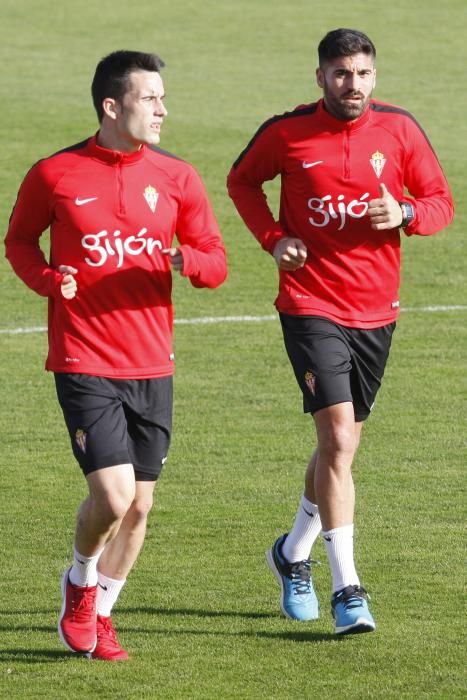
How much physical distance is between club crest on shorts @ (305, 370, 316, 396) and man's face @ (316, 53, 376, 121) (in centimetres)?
113

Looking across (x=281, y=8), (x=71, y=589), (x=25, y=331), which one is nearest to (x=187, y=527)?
(x=71, y=589)

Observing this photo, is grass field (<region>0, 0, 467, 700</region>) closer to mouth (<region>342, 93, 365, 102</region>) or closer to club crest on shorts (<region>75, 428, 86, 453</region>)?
club crest on shorts (<region>75, 428, 86, 453</region>)

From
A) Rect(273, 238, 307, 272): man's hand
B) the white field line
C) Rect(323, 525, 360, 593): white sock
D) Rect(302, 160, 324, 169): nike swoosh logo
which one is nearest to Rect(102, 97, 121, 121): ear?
Rect(273, 238, 307, 272): man's hand

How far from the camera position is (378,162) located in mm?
7484

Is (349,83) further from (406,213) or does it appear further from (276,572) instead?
(276,572)

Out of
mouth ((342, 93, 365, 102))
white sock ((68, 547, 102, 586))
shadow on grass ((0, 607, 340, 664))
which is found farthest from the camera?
mouth ((342, 93, 365, 102))

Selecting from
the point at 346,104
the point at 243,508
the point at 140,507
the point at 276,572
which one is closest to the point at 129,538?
the point at 140,507

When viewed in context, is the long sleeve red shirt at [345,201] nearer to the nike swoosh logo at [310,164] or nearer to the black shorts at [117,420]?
the nike swoosh logo at [310,164]

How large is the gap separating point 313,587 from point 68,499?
2.17 meters

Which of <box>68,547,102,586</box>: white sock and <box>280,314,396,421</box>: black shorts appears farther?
<box>280,314,396,421</box>: black shorts

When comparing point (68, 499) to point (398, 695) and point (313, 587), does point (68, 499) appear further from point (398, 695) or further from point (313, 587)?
point (398, 695)

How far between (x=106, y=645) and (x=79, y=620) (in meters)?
0.17

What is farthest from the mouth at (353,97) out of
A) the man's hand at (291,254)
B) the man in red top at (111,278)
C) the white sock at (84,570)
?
the white sock at (84,570)

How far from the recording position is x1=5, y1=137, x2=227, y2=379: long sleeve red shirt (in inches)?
265
